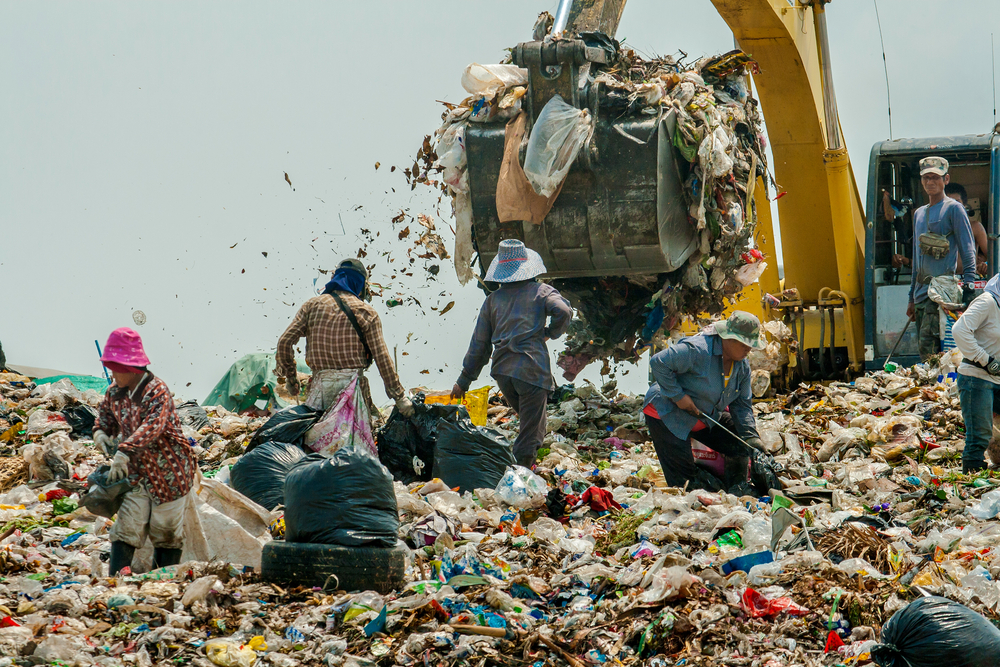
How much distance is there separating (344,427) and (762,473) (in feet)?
8.17

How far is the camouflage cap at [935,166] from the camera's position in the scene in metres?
8.18

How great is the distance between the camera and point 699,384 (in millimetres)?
6074

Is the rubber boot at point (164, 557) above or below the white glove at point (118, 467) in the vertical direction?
below

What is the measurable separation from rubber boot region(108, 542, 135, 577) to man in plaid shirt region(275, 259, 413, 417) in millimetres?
1866

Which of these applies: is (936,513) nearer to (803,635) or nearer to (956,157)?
(803,635)

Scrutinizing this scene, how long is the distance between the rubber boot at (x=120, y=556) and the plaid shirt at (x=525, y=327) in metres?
2.80

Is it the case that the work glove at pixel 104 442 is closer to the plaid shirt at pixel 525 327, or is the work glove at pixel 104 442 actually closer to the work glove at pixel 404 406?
the work glove at pixel 404 406

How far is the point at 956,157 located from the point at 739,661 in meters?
7.00

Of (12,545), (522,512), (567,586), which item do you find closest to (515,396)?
(522,512)

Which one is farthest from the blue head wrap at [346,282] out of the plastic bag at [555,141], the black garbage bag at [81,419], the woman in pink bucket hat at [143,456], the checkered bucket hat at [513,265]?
the black garbage bag at [81,419]

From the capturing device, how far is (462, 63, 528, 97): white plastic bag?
701 centimetres

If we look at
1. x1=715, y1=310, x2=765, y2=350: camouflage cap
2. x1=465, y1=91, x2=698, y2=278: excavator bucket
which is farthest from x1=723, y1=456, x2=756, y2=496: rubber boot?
x1=465, y1=91, x2=698, y2=278: excavator bucket

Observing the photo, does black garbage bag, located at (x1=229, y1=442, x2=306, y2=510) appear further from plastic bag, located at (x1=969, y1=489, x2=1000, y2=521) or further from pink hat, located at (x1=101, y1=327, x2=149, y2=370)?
plastic bag, located at (x1=969, y1=489, x2=1000, y2=521)

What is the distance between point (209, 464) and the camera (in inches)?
284
